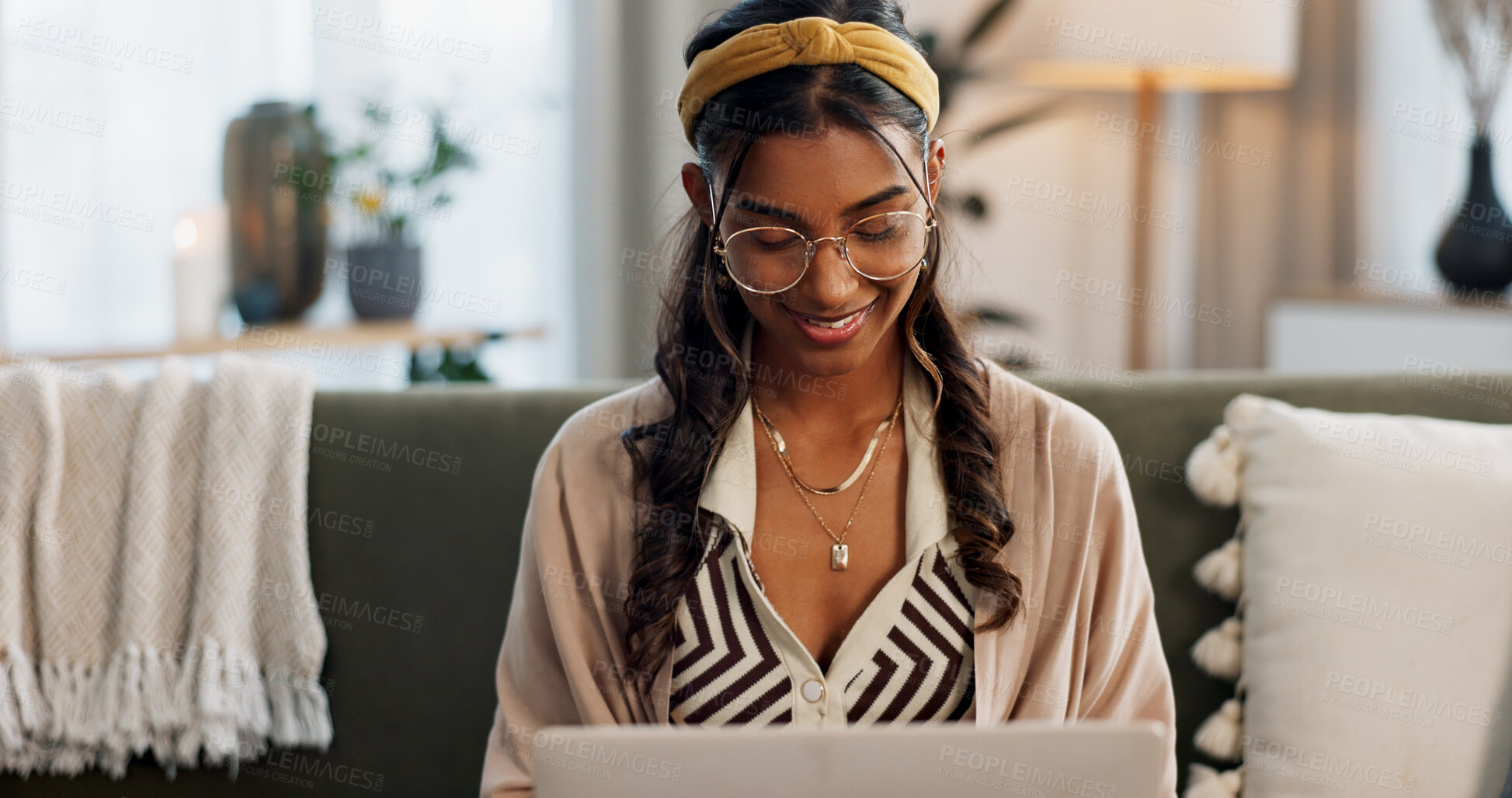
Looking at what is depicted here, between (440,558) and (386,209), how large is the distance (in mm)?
1404

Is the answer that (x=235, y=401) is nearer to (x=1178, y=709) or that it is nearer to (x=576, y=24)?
(x=1178, y=709)

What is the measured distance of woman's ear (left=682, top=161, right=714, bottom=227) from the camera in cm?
116

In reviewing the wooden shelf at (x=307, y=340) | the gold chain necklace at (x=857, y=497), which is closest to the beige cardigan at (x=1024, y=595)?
the gold chain necklace at (x=857, y=497)

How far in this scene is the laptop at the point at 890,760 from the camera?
0.71m

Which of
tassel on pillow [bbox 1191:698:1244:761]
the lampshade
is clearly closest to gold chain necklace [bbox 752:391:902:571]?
tassel on pillow [bbox 1191:698:1244:761]

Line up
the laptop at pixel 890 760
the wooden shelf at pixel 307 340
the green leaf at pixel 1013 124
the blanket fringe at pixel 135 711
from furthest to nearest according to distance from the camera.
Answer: the green leaf at pixel 1013 124
the wooden shelf at pixel 307 340
the blanket fringe at pixel 135 711
the laptop at pixel 890 760

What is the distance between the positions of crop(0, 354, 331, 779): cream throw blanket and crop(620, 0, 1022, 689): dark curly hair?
1.57 feet

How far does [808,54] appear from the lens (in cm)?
107

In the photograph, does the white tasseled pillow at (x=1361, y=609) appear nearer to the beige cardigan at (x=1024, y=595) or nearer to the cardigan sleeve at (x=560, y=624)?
the beige cardigan at (x=1024, y=595)

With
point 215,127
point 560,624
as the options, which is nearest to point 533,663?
point 560,624

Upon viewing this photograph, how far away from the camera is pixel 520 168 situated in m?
3.10

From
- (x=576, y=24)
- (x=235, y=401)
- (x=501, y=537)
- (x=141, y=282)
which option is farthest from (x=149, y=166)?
(x=501, y=537)

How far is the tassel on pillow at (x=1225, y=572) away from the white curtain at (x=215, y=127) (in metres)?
1.81

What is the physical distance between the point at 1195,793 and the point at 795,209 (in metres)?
0.84
